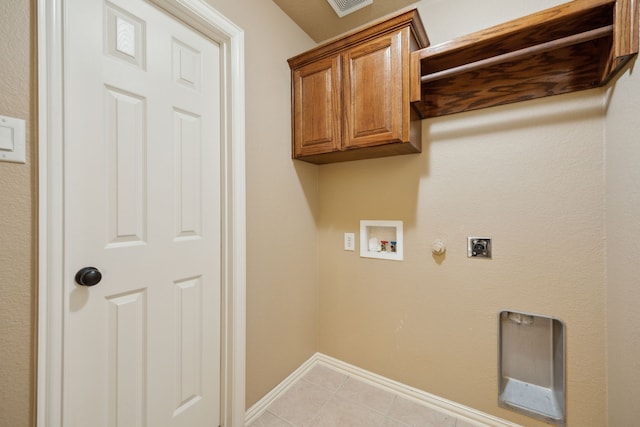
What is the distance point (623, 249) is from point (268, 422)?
191 cm

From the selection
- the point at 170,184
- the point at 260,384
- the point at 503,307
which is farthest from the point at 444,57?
the point at 260,384

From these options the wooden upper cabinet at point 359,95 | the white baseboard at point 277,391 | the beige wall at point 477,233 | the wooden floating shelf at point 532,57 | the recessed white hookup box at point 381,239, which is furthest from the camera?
the recessed white hookup box at point 381,239

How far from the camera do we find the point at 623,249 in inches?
39.6

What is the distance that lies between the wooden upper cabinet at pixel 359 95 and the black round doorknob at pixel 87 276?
123 cm

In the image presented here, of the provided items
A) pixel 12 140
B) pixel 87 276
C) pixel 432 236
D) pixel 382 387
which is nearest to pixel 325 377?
pixel 382 387

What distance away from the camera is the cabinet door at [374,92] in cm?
134

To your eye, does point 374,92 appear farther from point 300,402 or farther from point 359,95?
point 300,402

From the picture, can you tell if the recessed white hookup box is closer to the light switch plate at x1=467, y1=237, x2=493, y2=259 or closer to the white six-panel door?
the light switch plate at x1=467, y1=237, x2=493, y2=259

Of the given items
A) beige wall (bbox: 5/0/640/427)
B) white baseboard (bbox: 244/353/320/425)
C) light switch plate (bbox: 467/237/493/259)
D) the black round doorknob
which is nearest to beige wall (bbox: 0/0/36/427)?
beige wall (bbox: 5/0/640/427)

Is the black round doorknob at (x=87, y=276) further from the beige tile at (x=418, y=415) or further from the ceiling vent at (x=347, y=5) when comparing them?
the ceiling vent at (x=347, y=5)

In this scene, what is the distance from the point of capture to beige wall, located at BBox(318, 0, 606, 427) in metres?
1.21

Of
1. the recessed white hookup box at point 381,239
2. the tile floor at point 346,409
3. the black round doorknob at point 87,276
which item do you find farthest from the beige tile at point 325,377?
the black round doorknob at point 87,276

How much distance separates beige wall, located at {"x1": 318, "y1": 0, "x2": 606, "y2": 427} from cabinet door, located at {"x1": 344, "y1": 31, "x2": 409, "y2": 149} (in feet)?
1.14

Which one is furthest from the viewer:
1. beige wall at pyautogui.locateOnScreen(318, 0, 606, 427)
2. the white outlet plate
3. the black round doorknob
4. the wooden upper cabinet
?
the white outlet plate
